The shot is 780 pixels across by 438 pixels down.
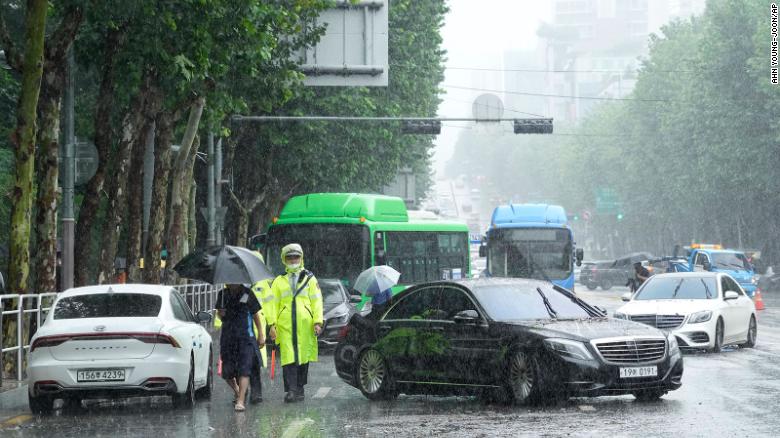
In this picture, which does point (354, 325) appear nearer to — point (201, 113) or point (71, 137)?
point (71, 137)

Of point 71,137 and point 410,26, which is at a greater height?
point 410,26

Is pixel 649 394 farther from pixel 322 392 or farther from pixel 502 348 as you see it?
pixel 322 392

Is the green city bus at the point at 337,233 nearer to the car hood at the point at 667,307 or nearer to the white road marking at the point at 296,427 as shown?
the car hood at the point at 667,307

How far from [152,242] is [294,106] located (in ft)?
38.0

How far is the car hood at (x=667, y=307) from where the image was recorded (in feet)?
78.1

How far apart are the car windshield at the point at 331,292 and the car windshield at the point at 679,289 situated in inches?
201

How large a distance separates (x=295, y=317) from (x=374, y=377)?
1.15m

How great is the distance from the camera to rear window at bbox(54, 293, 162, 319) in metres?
15.0

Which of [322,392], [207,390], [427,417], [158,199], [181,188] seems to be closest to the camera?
[427,417]

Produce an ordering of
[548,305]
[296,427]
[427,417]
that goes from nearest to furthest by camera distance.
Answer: [296,427] → [427,417] → [548,305]

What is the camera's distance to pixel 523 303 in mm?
15750

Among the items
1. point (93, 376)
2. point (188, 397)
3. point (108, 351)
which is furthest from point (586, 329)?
point (93, 376)

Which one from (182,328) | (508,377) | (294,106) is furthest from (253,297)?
(294,106)

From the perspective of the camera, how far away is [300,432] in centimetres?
1274
